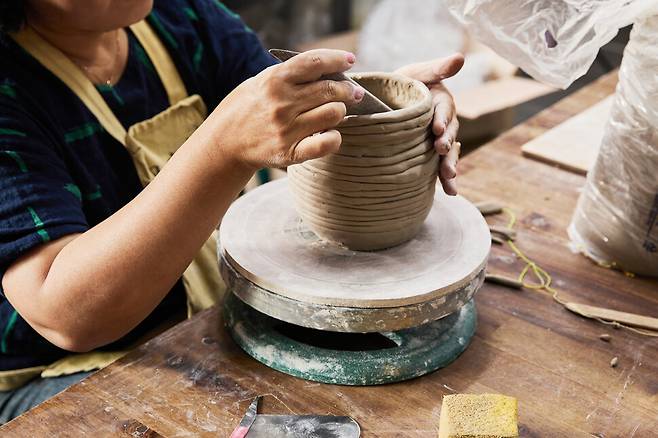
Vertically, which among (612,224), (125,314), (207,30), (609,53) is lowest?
(609,53)

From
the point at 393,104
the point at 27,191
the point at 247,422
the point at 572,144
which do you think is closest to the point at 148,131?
the point at 27,191

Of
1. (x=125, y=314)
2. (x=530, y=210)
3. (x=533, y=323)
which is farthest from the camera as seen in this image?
(x=530, y=210)

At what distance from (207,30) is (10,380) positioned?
819 millimetres

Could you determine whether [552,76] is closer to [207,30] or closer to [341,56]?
[341,56]

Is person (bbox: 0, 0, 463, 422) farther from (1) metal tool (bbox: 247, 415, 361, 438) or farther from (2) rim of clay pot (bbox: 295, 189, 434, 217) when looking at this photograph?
(1) metal tool (bbox: 247, 415, 361, 438)

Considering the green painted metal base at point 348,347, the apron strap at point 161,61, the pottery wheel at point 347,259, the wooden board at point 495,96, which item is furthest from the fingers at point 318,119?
the wooden board at point 495,96

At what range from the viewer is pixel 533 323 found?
1.16 m

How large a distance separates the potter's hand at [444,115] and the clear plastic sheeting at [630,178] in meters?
0.29

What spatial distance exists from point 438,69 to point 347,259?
425mm

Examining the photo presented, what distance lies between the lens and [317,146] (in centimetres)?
93

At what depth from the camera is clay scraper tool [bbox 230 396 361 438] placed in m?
0.90

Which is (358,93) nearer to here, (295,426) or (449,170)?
(449,170)

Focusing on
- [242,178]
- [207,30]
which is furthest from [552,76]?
[207,30]

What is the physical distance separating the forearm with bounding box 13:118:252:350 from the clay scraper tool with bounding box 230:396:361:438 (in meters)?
0.26
